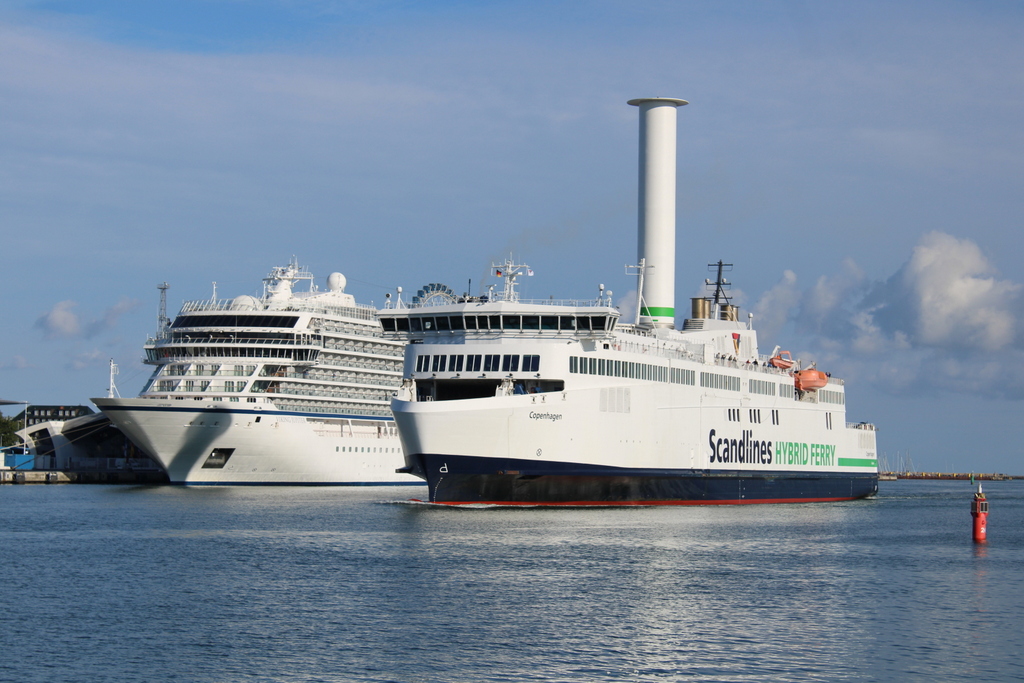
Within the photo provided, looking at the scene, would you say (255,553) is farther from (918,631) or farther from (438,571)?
(918,631)

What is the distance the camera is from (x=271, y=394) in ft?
262

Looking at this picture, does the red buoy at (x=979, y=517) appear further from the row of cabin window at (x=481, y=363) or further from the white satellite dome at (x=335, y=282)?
the white satellite dome at (x=335, y=282)

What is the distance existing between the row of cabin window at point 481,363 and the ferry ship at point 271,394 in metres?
26.2

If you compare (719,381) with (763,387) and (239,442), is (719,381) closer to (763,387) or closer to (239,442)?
(763,387)

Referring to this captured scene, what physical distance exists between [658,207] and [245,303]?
94.7ft

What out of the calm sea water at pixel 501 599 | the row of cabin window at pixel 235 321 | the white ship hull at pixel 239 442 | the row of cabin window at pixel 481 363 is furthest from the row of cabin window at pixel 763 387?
the row of cabin window at pixel 235 321

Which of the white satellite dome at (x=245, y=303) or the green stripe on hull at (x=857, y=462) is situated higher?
the white satellite dome at (x=245, y=303)

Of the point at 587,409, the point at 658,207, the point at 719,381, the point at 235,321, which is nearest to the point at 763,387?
the point at 719,381

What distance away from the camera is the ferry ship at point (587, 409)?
1969 inches

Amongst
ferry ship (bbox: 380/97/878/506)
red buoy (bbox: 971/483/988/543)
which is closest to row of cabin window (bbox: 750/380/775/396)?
ferry ship (bbox: 380/97/878/506)

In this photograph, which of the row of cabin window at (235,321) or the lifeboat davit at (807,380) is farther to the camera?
the row of cabin window at (235,321)

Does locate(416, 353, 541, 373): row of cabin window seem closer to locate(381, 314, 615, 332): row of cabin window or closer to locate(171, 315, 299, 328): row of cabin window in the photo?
locate(381, 314, 615, 332): row of cabin window

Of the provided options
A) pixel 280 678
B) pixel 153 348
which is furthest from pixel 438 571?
pixel 153 348

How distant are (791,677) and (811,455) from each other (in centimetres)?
5124
